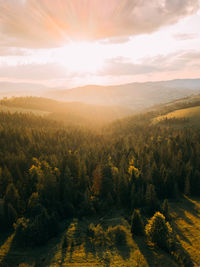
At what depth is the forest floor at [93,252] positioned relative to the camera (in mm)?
37625

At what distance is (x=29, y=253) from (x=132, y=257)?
26.2 m

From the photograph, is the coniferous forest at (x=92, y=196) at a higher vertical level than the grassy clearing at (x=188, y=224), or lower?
higher

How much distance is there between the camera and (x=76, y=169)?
255 ft

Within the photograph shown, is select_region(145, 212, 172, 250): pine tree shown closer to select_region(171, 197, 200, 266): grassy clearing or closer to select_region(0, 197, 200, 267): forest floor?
select_region(0, 197, 200, 267): forest floor

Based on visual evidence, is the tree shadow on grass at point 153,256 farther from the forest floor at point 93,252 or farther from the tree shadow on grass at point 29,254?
the tree shadow on grass at point 29,254

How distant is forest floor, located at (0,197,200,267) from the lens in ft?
123

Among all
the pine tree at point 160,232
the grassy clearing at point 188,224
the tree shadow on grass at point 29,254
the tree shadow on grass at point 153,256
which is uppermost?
the pine tree at point 160,232

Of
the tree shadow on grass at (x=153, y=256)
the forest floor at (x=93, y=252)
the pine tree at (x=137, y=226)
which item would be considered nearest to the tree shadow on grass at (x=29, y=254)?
the forest floor at (x=93, y=252)

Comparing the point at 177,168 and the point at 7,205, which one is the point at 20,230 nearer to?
the point at 7,205

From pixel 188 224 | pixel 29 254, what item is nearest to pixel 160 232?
pixel 188 224

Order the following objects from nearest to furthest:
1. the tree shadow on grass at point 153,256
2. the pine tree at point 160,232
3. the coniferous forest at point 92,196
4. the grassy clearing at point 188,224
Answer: the tree shadow on grass at point 153,256 → the pine tree at point 160,232 → the grassy clearing at point 188,224 → the coniferous forest at point 92,196

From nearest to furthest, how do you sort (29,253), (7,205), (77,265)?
(77,265)
(29,253)
(7,205)

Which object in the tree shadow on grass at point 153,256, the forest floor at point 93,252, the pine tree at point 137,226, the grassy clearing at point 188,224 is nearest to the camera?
the tree shadow on grass at point 153,256

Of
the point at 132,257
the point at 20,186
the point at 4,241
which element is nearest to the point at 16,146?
the point at 20,186
